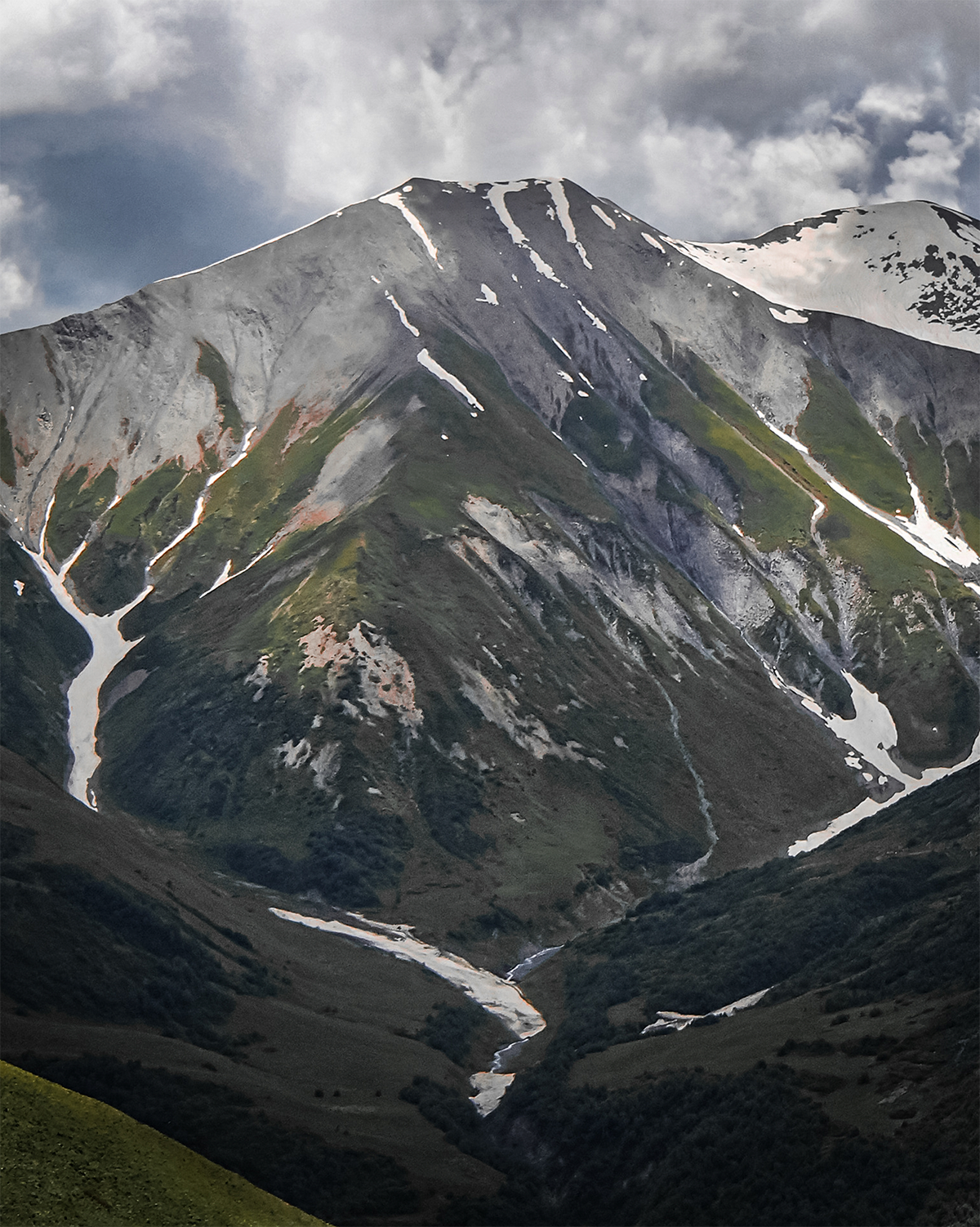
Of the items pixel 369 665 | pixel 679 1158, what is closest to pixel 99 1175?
pixel 679 1158

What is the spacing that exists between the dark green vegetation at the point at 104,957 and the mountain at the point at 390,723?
0.25m

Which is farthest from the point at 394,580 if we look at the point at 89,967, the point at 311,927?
the point at 89,967

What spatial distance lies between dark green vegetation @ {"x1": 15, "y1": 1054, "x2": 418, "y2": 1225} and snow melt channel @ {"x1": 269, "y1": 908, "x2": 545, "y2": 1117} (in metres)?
21.2

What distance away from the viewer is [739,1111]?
55.2 m

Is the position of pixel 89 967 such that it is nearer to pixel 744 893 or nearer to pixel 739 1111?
pixel 739 1111

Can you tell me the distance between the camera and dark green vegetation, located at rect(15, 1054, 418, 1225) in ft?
166

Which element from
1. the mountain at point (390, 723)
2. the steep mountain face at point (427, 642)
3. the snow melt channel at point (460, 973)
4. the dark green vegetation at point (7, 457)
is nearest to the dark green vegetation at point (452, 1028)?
the mountain at point (390, 723)

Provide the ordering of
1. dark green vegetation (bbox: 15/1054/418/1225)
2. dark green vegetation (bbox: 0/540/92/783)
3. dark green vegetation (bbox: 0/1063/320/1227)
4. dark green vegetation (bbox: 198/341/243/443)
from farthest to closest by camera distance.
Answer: dark green vegetation (bbox: 198/341/243/443) < dark green vegetation (bbox: 0/540/92/783) < dark green vegetation (bbox: 15/1054/418/1225) < dark green vegetation (bbox: 0/1063/320/1227)

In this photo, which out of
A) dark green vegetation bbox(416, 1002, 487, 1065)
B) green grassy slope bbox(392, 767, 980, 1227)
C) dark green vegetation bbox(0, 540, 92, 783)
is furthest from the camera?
dark green vegetation bbox(0, 540, 92, 783)

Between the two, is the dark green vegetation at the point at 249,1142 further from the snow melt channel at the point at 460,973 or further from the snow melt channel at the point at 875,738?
the snow melt channel at the point at 875,738

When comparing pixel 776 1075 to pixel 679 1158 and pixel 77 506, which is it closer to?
pixel 679 1158

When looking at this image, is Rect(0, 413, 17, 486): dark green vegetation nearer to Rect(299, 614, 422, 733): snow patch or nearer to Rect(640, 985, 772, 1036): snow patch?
Rect(299, 614, 422, 733): snow patch

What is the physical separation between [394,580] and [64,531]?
55202 mm

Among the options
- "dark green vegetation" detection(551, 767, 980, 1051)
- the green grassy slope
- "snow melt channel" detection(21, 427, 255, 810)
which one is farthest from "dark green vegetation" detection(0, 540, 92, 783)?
the green grassy slope
